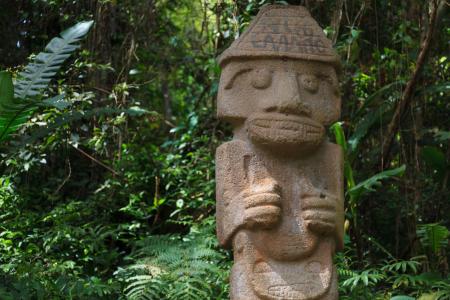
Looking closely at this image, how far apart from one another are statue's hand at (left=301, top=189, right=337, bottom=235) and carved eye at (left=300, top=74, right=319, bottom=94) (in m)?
0.61

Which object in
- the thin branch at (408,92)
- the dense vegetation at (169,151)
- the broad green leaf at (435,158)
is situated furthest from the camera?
the broad green leaf at (435,158)

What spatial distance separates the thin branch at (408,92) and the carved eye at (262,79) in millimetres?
2156

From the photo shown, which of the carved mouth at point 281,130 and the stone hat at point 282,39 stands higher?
the stone hat at point 282,39

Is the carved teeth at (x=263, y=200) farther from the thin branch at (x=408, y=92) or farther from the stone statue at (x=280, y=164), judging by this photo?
the thin branch at (x=408, y=92)

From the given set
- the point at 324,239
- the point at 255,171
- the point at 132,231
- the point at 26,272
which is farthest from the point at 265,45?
the point at 132,231

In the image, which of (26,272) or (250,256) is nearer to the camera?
(250,256)

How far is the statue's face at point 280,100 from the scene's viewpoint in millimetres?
4527

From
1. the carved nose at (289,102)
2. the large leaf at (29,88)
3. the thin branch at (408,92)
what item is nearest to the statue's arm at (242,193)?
the carved nose at (289,102)

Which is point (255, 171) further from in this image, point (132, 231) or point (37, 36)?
point (37, 36)

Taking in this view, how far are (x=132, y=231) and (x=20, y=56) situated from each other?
1954mm

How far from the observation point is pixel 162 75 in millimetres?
8375

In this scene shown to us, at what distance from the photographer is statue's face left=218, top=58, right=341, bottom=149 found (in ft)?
14.9

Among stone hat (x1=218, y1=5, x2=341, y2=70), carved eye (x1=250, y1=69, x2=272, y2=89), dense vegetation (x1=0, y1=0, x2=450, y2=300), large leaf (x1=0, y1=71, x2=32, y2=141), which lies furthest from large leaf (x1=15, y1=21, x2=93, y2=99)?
carved eye (x1=250, y1=69, x2=272, y2=89)

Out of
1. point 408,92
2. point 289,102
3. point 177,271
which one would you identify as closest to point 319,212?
point 289,102
